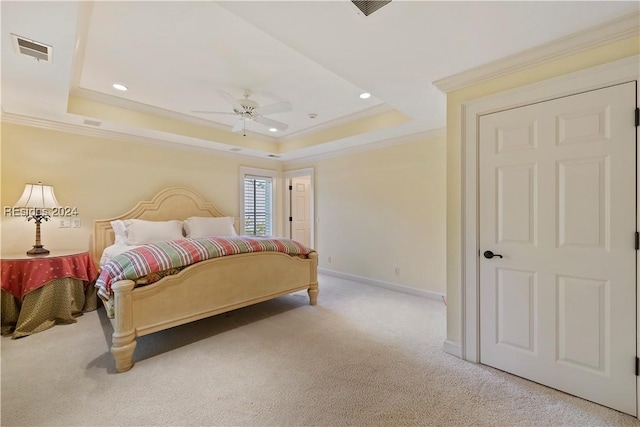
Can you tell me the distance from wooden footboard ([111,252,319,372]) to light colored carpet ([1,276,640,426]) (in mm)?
244

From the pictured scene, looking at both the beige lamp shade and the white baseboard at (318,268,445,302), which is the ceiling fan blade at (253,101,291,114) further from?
the white baseboard at (318,268,445,302)

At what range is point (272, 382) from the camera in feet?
6.40

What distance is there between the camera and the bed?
212cm

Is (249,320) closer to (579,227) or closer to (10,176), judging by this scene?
(579,227)

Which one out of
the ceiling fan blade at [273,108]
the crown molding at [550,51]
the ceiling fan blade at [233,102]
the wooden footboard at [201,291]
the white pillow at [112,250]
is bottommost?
the wooden footboard at [201,291]

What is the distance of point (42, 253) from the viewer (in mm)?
3084

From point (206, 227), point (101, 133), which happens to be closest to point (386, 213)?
point (206, 227)

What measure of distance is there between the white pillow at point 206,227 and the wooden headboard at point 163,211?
220 mm

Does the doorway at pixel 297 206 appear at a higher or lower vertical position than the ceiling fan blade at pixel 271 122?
lower

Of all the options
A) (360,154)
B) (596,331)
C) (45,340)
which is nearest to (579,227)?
(596,331)

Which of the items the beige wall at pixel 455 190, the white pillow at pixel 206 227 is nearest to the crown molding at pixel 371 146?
the beige wall at pixel 455 190

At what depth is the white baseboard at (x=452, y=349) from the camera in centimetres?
229

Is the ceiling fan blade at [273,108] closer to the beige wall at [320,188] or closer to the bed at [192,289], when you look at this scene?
the bed at [192,289]

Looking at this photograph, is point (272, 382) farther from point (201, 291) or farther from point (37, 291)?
point (37, 291)
